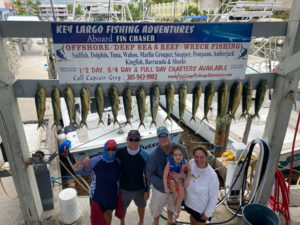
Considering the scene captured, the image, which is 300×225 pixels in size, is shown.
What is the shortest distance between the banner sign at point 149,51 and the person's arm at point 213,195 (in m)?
1.19

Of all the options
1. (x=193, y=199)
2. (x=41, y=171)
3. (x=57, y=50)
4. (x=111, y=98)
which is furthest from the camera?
(x=41, y=171)

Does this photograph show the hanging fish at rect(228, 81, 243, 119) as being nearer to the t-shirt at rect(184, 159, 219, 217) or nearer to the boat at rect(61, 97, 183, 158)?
the t-shirt at rect(184, 159, 219, 217)

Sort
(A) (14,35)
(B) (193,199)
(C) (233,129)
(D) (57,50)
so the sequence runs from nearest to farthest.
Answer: (A) (14,35)
(D) (57,50)
(B) (193,199)
(C) (233,129)

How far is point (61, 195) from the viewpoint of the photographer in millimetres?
3289

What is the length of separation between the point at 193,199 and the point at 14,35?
8.58ft

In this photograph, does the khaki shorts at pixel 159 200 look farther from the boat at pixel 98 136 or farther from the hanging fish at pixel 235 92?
the boat at pixel 98 136

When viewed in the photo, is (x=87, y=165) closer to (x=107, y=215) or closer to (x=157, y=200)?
(x=107, y=215)

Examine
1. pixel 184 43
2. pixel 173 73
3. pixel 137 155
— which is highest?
pixel 184 43

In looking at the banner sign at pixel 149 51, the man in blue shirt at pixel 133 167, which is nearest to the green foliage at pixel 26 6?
the banner sign at pixel 149 51

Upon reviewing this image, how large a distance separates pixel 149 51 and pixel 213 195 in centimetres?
178

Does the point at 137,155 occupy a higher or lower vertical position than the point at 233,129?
higher

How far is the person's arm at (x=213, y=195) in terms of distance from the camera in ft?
8.61

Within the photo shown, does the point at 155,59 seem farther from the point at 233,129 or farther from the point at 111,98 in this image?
the point at 233,129

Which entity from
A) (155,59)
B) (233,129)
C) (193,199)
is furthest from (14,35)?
(233,129)
